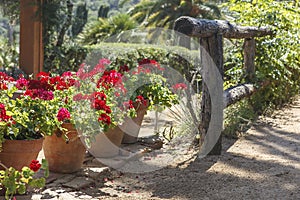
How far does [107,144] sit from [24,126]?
4.22 feet

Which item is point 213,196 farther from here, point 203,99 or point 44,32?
point 44,32

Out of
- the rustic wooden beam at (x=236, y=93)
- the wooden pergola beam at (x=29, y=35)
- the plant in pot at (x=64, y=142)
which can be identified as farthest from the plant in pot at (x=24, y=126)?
the wooden pergola beam at (x=29, y=35)

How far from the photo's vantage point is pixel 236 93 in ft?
18.1

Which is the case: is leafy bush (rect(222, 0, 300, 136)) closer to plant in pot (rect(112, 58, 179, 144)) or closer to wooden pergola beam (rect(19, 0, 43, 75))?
plant in pot (rect(112, 58, 179, 144))

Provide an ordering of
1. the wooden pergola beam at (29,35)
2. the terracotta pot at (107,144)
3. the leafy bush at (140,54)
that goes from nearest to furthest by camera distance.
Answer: the terracotta pot at (107,144) < the wooden pergola beam at (29,35) < the leafy bush at (140,54)

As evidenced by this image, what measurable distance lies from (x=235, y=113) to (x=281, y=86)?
1431 mm

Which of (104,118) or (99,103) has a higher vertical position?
(99,103)

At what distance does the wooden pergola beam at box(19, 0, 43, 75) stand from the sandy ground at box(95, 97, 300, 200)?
4.45 m

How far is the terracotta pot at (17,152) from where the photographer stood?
3.04 metres

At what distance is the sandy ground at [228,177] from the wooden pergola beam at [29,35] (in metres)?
4.45

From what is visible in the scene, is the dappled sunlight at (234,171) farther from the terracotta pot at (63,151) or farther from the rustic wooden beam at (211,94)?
the terracotta pot at (63,151)

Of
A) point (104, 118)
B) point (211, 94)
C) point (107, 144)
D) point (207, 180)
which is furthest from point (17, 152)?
point (211, 94)

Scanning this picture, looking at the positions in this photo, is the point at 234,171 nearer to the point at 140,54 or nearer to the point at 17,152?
the point at 17,152

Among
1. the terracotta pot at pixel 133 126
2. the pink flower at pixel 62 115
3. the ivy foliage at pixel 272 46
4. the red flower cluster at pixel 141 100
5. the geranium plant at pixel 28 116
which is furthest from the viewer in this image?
the ivy foliage at pixel 272 46
